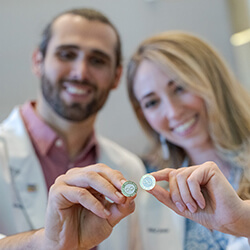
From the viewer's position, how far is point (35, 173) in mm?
995

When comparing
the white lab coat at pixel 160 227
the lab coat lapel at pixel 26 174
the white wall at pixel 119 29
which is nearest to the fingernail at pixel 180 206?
the white lab coat at pixel 160 227

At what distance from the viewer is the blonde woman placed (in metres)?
0.99

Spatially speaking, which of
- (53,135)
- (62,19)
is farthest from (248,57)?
(53,135)

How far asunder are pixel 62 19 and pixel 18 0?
57 cm

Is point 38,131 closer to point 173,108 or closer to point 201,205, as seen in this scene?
point 173,108

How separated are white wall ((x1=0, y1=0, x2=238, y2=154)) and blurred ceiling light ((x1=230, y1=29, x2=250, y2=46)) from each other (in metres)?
0.03

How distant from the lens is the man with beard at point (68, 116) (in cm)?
101

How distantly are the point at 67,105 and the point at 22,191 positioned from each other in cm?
37

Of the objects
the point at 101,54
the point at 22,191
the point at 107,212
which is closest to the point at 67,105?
the point at 101,54

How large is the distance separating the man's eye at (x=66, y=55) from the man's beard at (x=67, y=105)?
0.10m

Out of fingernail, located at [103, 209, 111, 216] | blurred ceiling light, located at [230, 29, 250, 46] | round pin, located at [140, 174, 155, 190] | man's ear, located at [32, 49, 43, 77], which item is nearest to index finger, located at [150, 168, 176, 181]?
round pin, located at [140, 174, 155, 190]

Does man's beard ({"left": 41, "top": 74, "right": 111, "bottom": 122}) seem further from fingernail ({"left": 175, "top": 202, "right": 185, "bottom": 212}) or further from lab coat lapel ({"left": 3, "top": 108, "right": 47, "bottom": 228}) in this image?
fingernail ({"left": 175, "top": 202, "right": 185, "bottom": 212})

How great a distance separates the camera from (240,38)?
186 centimetres

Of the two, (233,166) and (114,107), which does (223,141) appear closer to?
(233,166)
